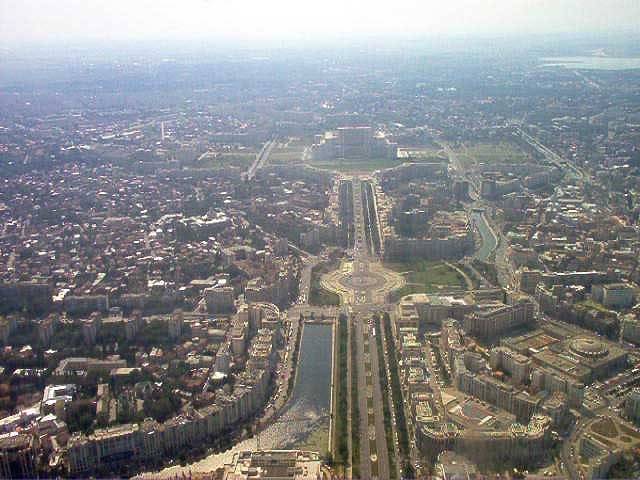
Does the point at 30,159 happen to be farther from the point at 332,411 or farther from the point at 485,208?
the point at 332,411

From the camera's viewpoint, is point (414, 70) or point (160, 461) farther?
point (414, 70)

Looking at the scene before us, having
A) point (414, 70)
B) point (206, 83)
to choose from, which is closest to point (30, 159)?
point (206, 83)

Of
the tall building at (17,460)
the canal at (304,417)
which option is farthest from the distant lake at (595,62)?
the tall building at (17,460)

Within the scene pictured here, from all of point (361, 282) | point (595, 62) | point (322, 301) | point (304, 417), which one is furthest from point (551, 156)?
point (595, 62)

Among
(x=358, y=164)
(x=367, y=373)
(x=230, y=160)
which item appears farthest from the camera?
(x=230, y=160)

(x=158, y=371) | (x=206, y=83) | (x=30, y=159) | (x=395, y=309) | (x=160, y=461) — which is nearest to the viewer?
(x=160, y=461)

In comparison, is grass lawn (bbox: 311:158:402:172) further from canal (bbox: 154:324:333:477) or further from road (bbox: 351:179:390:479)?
canal (bbox: 154:324:333:477)

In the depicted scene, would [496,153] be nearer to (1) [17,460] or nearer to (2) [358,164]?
(2) [358,164]

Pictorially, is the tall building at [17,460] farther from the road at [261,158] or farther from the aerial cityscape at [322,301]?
the road at [261,158]
